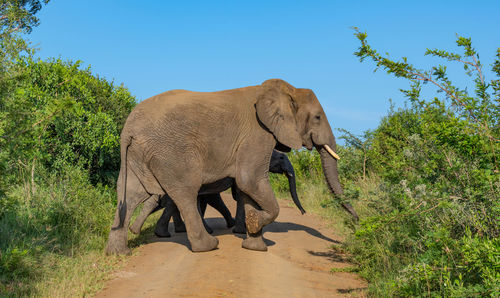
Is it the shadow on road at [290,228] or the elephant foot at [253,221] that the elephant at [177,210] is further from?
the elephant foot at [253,221]

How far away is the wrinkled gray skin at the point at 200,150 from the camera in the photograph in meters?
7.20

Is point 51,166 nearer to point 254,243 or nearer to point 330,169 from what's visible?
point 254,243

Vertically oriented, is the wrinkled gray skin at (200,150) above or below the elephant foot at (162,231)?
above

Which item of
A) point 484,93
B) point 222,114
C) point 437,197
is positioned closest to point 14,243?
point 222,114

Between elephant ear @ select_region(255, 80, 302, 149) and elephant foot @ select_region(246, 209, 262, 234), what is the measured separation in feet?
4.36

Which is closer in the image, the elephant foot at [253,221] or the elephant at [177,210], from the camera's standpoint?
the elephant foot at [253,221]

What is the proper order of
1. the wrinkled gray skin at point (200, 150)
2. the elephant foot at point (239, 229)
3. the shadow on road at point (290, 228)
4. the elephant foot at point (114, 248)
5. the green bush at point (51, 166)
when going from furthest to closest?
1. the shadow on road at point (290, 228)
2. the elephant foot at point (239, 229)
3. the elephant foot at point (114, 248)
4. the wrinkled gray skin at point (200, 150)
5. the green bush at point (51, 166)

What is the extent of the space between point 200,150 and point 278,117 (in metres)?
1.49

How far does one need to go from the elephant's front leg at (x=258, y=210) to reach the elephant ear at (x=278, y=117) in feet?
2.75

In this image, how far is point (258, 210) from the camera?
24.8 ft

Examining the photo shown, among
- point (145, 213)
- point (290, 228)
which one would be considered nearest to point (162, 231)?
point (145, 213)

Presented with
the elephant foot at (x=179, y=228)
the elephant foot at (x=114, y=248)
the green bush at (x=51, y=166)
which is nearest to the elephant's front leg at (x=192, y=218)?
the elephant foot at (x=114, y=248)

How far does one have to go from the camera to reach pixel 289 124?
7637mm

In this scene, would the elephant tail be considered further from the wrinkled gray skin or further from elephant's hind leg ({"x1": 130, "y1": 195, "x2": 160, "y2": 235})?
elephant's hind leg ({"x1": 130, "y1": 195, "x2": 160, "y2": 235})
